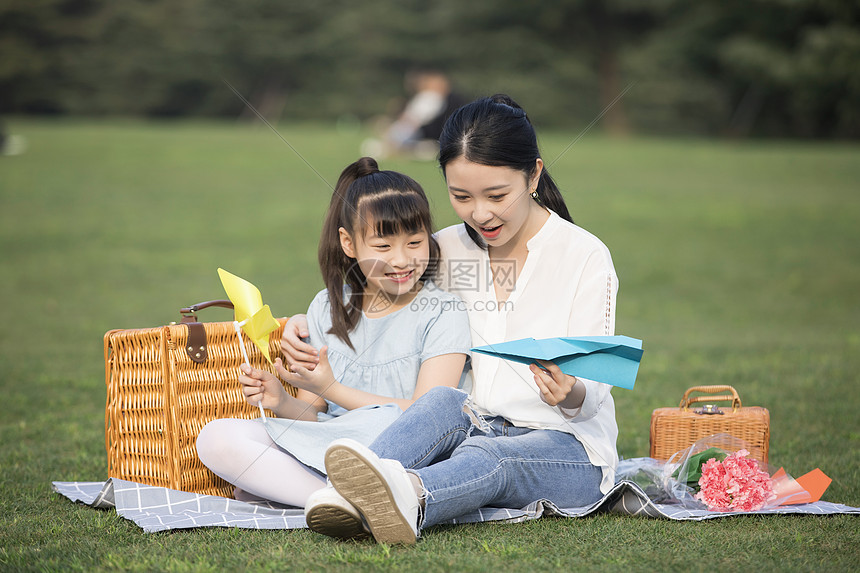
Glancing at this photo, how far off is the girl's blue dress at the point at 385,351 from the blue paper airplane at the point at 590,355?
56 cm

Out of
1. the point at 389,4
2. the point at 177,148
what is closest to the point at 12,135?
the point at 177,148

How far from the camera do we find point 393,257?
325 centimetres

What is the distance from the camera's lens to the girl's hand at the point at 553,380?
109 inches

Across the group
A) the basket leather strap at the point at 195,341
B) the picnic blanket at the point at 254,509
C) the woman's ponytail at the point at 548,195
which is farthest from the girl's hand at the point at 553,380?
the basket leather strap at the point at 195,341

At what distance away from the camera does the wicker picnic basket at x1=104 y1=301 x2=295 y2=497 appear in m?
3.26

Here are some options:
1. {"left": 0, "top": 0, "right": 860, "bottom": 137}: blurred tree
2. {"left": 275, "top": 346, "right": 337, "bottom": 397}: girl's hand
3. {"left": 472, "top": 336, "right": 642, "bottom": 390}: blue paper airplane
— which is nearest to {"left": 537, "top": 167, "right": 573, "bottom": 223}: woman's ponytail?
{"left": 472, "top": 336, "right": 642, "bottom": 390}: blue paper airplane

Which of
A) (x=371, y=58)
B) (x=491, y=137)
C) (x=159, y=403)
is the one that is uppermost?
(x=371, y=58)

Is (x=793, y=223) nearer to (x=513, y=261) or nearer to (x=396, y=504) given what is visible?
(x=513, y=261)

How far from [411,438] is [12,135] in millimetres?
16160

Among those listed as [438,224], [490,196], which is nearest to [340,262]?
A: [490,196]

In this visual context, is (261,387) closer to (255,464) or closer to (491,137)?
(255,464)

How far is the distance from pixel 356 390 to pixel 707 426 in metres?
1.37

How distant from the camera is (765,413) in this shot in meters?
3.49

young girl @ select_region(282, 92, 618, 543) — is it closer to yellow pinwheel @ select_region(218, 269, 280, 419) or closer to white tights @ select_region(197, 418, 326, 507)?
yellow pinwheel @ select_region(218, 269, 280, 419)
